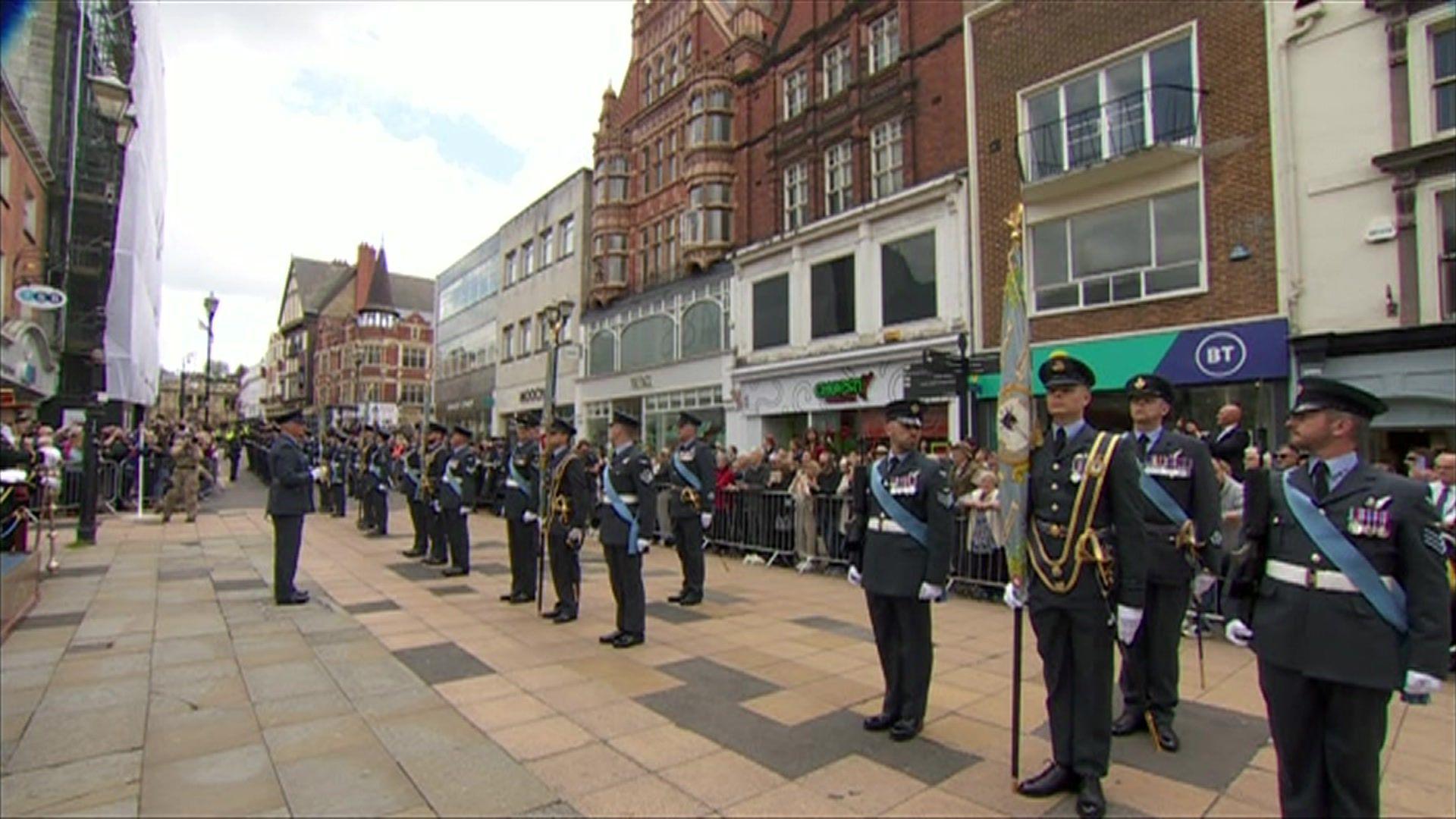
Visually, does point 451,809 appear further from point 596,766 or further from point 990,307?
point 990,307

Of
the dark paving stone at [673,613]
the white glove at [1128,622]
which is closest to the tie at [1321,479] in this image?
the white glove at [1128,622]

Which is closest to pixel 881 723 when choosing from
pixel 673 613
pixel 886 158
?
pixel 673 613

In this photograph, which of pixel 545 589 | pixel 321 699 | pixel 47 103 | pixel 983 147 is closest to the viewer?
pixel 321 699

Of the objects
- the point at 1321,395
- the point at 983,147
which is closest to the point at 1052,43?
the point at 983,147

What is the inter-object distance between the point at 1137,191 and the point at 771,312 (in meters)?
10.9

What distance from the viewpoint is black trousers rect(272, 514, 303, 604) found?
8.53 m

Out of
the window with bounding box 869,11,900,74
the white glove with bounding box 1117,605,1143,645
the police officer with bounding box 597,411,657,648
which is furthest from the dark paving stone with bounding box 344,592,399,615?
the window with bounding box 869,11,900,74

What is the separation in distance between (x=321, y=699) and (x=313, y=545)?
9402 millimetres

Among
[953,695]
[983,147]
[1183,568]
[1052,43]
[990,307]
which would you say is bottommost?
[953,695]

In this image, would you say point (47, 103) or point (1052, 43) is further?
point (47, 103)

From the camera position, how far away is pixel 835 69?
22.5m

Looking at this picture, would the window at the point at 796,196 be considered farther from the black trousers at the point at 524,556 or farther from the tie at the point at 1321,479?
the tie at the point at 1321,479

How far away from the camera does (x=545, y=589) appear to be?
948 cm

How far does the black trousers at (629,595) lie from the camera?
696cm
